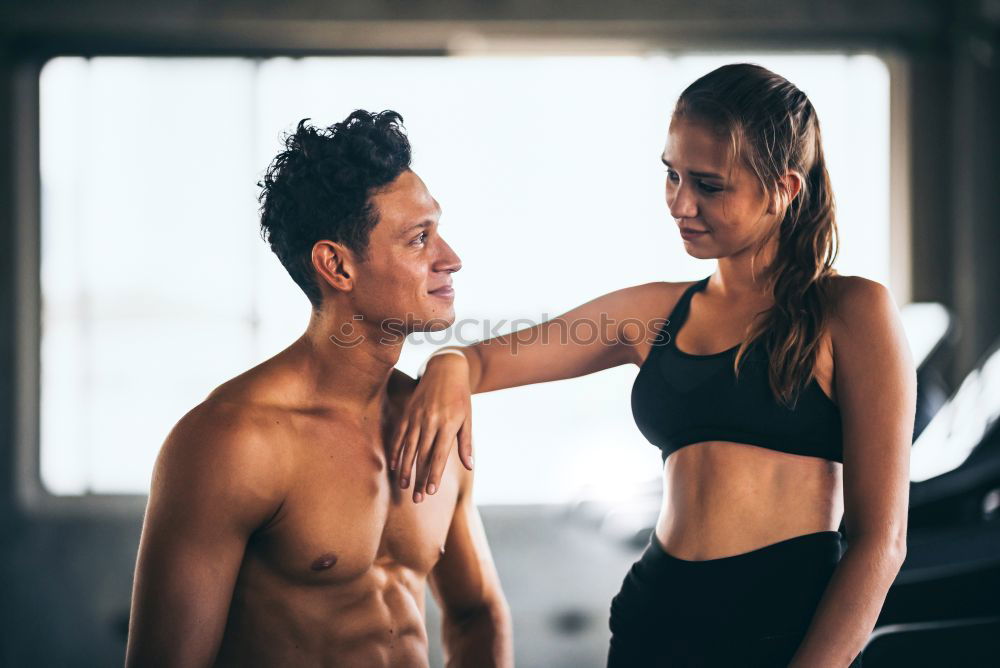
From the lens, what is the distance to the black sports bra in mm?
1029

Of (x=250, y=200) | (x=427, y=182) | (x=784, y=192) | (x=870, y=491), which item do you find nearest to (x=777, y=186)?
(x=784, y=192)

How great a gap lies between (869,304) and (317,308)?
781 mm

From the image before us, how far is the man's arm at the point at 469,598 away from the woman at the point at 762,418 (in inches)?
8.9

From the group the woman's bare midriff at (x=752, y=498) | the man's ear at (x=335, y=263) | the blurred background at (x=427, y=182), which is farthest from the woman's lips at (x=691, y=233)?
the blurred background at (x=427, y=182)

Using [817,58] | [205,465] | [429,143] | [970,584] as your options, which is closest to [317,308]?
[205,465]

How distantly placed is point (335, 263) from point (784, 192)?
0.64 meters

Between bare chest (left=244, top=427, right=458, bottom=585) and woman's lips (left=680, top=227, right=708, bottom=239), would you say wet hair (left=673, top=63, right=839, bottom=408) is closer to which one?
woman's lips (left=680, top=227, right=708, bottom=239)

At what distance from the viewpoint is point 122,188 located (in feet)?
13.7

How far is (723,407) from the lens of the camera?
1.07m

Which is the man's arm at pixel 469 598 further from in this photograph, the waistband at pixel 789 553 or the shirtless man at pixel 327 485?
the waistband at pixel 789 553

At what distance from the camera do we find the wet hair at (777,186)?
1.03m

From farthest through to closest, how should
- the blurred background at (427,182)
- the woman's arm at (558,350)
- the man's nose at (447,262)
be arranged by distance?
the blurred background at (427,182) → the man's nose at (447,262) → the woman's arm at (558,350)

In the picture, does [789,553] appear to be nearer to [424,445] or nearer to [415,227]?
[424,445]

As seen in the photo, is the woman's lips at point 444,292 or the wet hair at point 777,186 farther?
the woman's lips at point 444,292
